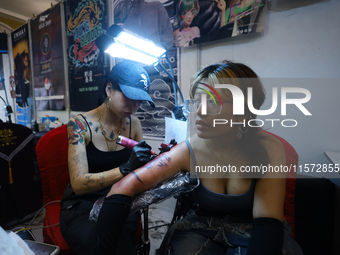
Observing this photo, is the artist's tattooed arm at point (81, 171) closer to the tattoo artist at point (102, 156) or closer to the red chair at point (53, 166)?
the tattoo artist at point (102, 156)

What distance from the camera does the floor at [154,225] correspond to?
5.63ft

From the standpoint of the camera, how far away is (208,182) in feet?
2.95

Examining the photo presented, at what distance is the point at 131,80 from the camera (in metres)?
1.16

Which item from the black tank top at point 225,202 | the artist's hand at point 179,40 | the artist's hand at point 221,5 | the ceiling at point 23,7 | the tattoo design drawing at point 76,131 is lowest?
the black tank top at point 225,202

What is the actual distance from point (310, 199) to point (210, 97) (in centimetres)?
111

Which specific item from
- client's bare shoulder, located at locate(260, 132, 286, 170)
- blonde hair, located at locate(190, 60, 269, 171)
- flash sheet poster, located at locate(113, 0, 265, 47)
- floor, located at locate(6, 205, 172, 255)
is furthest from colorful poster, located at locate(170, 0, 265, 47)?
floor, located at locate(6, 205, 172, 255)

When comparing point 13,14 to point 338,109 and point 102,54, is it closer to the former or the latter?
point 102,54

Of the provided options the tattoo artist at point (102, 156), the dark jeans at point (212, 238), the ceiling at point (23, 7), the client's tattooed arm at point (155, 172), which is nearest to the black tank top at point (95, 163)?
the tattoo artist at point (102, 156)

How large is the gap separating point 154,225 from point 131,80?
1596 mm

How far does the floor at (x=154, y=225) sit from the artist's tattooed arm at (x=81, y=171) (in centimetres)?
101

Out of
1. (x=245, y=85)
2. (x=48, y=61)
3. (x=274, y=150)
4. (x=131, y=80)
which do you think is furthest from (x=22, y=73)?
(x=274, y=150)

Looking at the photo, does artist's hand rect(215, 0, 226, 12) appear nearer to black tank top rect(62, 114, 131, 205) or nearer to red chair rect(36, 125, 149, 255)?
black tank top rect(62, 114, 131, 205)

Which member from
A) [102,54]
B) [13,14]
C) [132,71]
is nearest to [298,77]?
[132,71]

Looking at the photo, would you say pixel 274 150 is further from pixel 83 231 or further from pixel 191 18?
pixel 191 18
